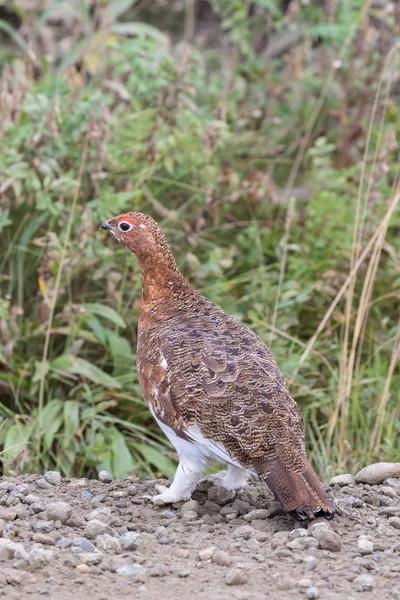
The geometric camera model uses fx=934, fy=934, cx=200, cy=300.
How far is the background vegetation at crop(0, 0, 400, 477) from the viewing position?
4883mm

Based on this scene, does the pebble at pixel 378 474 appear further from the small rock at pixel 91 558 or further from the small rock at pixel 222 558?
the small rock at pixel 91 558

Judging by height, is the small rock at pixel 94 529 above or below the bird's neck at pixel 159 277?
below

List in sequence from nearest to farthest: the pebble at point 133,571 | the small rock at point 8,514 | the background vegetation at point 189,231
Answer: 1. the pebble at point 133,571
2. the small rock at point 8,514
3. the background vegetation at point 189,231

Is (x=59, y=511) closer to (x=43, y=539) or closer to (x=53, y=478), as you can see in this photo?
(x=43, y=539)

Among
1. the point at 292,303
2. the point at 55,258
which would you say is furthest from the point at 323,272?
the point at 55,258

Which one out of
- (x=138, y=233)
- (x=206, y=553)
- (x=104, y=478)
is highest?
(x=138, y=233)

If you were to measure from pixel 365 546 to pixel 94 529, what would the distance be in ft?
3.12

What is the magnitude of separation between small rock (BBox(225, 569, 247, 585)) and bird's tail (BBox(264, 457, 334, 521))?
1.35ft

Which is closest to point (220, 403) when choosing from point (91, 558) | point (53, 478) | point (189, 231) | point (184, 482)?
point (184, 482)

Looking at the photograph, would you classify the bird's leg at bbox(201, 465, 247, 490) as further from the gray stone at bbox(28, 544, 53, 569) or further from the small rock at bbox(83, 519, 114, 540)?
the gray stone at bbox(28, 544, 53, 569)

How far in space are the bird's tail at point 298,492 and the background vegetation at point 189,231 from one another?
130 cm

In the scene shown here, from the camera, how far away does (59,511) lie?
345 centimetres

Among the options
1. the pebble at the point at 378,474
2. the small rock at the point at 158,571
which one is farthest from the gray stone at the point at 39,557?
the pebble at the point at 378,474

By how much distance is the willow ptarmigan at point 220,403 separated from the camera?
11.0 feet
